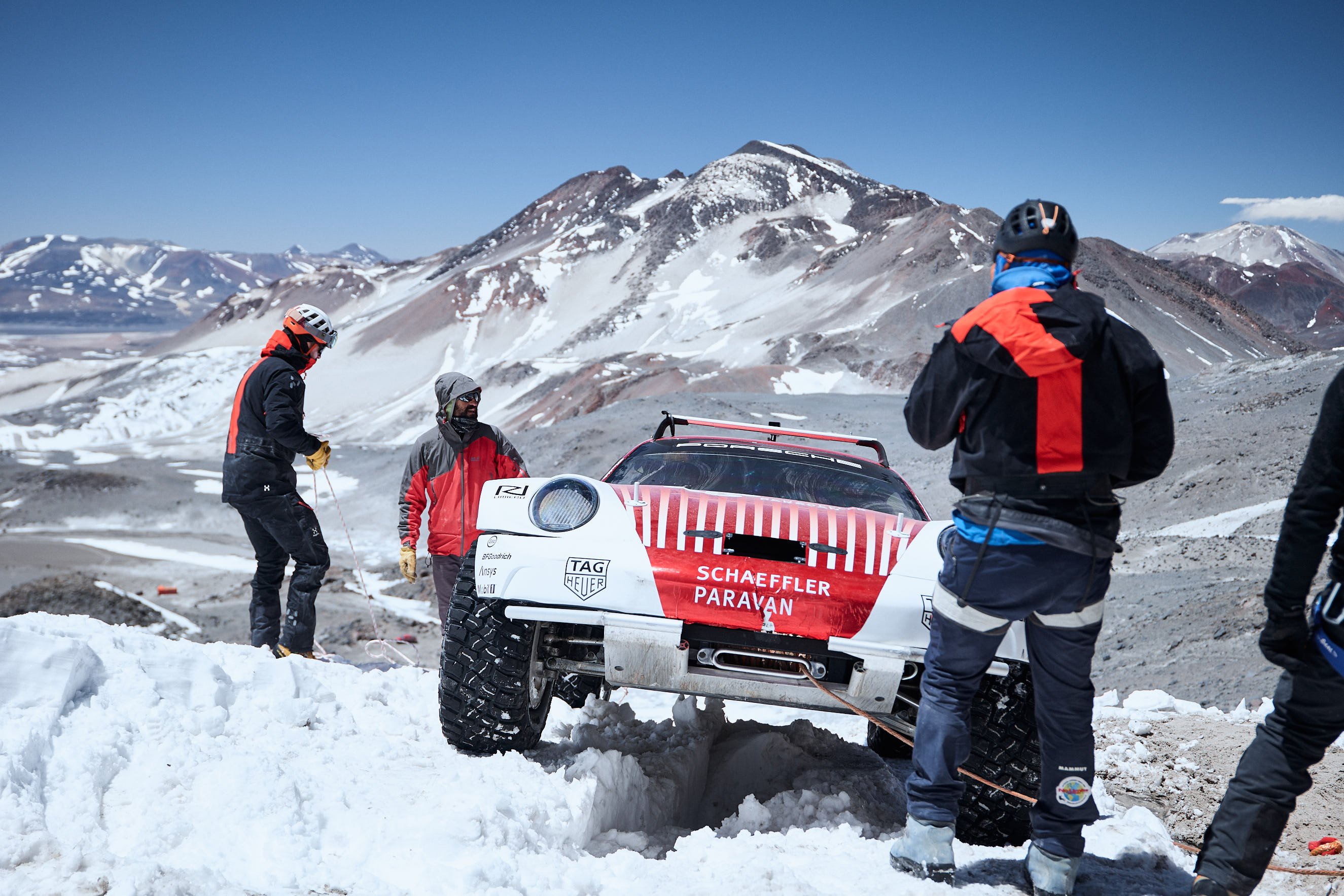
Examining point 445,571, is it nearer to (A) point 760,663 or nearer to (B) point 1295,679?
(A) point 760,663

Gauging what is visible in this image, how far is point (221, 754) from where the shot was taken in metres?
2.90

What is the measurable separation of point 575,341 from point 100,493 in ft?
142

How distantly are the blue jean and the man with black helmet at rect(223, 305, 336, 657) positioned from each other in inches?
152

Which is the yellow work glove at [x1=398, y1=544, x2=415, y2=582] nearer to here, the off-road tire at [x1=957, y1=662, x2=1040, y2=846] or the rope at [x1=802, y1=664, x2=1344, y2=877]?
the rope at [x1=802, y1=664, x2=1344, y2=877]

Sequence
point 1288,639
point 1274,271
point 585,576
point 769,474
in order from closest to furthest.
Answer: point 1288,639, point 585,576, point 769,474, point 1274,271

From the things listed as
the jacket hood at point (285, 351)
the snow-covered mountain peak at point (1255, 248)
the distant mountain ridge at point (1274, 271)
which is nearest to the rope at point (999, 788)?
the jacket hood at point (285, 351)

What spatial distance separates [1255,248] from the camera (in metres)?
96.4

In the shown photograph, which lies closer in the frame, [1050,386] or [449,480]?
[1050,386]

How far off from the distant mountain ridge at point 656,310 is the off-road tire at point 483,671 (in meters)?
20.2

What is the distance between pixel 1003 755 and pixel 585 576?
Result: 150 cm

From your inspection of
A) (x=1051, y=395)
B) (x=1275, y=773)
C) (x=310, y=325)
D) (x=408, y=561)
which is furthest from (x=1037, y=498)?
(x=310, y=325)

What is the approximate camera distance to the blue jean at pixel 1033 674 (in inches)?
97.3

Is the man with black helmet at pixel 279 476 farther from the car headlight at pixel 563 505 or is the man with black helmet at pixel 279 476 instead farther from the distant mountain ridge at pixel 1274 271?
the distant mountain ridge at pixel 1274 271

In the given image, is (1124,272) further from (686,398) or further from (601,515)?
(601,515)
